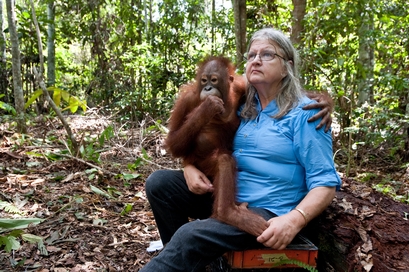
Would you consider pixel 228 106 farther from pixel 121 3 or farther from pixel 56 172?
pixel 121 3

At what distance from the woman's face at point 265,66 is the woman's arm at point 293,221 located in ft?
2.13

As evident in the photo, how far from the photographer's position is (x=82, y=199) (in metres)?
3.15

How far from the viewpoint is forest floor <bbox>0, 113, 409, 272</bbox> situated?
8.10 feet

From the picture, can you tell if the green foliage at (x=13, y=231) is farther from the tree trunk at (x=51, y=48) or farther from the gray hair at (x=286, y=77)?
the tree trunk at (x=51, y=48)

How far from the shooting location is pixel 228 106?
8.25 ft

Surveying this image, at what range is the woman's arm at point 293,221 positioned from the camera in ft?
5.35

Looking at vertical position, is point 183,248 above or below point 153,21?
below

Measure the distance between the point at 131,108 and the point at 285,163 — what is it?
4884 mm

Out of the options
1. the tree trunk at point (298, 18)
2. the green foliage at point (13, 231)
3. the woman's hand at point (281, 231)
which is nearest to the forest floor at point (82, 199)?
the green foliage at point (13, 231)

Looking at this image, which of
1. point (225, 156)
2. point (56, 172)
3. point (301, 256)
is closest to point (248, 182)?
point (225, 156)

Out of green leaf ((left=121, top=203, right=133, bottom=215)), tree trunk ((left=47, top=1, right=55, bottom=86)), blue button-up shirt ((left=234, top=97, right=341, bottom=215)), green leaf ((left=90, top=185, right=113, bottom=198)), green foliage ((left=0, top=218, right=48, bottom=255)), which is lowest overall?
green leaf ((left=121, top=203, right=133, bottom=215))

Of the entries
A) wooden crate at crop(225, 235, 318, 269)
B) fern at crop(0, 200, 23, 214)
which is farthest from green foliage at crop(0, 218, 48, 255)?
wooden crate at crop(225, 235, 318, 269)

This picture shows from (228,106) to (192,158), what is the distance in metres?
0.41

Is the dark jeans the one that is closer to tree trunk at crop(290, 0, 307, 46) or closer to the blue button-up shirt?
the blue button-up shirt
